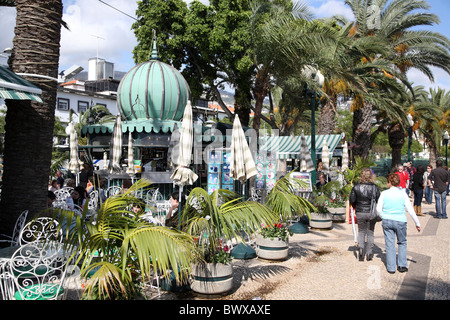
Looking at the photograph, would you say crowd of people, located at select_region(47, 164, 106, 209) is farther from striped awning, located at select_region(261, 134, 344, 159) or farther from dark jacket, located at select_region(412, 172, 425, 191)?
striped awning, located at select_region(261, 134, 344, 159)

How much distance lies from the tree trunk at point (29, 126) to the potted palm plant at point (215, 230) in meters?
2.58

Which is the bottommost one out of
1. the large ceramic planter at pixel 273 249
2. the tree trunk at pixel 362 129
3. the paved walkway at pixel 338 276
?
the paved walkway at pixel 338 276

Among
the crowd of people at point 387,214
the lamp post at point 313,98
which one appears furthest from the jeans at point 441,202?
the crowd of people at point 387,214

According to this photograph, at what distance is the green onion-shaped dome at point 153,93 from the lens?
1459 cm

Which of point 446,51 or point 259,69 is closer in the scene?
point 259,69

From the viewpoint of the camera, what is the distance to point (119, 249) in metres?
3.65

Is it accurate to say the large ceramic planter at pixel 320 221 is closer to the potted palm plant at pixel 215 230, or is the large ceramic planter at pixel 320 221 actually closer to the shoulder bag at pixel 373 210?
the shoulder bag at pixel 373 210

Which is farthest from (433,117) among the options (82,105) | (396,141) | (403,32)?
(82,105)

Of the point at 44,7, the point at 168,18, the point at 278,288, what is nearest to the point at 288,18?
the point at 168,18

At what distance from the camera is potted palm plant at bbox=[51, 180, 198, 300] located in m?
3.29

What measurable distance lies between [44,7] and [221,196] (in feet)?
13.6

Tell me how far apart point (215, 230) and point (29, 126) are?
341 centimetres

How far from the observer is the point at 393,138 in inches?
978
